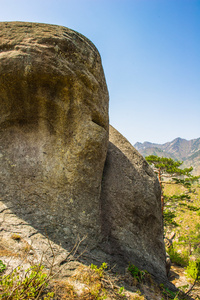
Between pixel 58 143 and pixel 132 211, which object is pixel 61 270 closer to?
pixel 58 143

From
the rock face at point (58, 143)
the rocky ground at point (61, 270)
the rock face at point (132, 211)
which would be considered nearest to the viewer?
the rocky ground at point (61, 270)

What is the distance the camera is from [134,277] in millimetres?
4688

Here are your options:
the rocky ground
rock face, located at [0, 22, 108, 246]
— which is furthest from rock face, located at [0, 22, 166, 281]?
the rocky ground

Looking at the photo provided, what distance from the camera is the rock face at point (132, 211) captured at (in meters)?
5.84

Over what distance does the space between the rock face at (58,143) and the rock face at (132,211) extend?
0.04 m

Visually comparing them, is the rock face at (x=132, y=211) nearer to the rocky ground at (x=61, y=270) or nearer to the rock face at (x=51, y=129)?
the rock face at (x=51, y=129)

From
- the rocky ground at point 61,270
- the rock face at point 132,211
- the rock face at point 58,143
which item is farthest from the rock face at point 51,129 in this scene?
the rock face at point 132,211

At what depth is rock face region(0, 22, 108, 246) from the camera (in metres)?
4.92

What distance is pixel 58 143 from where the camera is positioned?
563cm

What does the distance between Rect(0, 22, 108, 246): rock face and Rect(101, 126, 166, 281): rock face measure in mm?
744

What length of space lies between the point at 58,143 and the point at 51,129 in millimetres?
483

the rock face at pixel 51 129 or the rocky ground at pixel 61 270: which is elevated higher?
the rock face at pixel 51 129

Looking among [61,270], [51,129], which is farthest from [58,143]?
[61,270]

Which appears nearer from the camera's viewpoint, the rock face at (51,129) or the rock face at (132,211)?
the rock face at (51,129)
